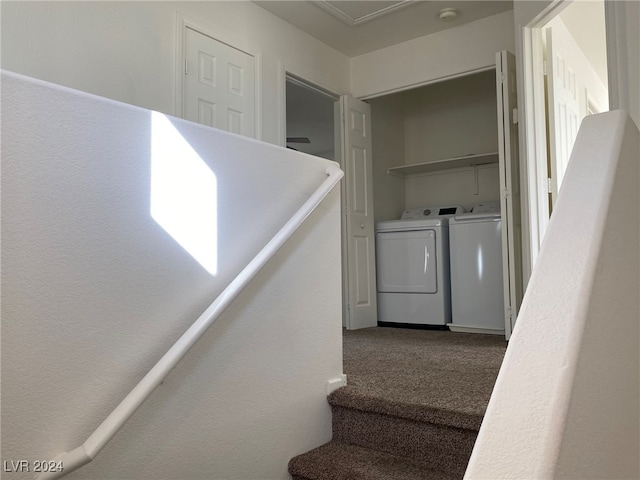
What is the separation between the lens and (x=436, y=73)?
451 cm

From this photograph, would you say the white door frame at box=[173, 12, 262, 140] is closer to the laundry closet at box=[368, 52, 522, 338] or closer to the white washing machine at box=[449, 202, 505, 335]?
the laundry closet at box=[368, 52, 522, 338]

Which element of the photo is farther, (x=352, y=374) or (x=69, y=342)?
(x=352, y=374)

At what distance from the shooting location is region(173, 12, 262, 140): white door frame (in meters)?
3.37

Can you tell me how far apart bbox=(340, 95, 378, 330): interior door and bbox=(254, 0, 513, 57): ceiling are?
21.9 inches

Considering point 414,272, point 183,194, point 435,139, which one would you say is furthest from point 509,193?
point 183,194

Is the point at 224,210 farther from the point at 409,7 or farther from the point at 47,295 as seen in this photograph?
the point at 409,7

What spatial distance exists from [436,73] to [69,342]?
3.93 meters

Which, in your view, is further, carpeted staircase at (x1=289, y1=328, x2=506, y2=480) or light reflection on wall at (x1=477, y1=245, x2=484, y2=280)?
light reflection on wall at (x1=477, y1=245, x2=484, y2=280)

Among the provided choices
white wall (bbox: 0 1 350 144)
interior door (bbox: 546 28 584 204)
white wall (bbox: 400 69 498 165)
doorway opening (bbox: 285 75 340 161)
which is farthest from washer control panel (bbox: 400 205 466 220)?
white wall (bbox: 0 1 350 144)

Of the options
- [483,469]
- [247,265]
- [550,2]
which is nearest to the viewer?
[483,469]

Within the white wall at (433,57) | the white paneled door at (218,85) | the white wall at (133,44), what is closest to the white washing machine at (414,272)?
the white wall at (433,57)

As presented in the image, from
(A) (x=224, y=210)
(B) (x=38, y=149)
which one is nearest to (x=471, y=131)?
(A) (x=224, y=210)

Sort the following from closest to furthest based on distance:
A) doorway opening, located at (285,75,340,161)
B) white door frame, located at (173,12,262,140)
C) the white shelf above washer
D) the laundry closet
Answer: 1. white door frame, located at (173,12,262,140)
2. the white shelf above washer
3. the laundry closet
4. doorway opening, located at (285,75,340,161)

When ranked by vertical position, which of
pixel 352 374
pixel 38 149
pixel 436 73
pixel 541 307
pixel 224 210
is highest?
pixel 436 73
